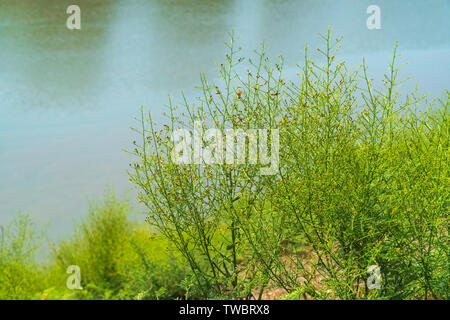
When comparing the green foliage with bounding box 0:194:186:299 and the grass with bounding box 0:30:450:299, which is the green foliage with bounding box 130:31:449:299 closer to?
the grass with bounding box 0:30:450:299

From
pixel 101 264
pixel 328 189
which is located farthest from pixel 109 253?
pixel 328 189

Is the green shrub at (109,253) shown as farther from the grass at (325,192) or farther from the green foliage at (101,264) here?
the grass at (325,192)

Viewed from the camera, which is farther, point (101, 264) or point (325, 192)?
point (101, 264)

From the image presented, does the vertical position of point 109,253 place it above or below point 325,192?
below

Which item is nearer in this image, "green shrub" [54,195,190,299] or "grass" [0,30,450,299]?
"grass" [0,30,450,299]

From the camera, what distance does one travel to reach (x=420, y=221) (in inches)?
88.5

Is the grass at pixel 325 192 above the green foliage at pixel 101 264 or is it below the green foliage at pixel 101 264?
above

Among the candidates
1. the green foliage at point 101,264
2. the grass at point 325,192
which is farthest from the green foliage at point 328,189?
the green foliage at point 101,264

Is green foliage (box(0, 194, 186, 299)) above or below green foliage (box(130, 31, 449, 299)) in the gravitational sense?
below

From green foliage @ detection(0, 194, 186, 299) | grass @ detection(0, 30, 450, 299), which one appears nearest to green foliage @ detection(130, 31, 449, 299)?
grass @ detection(0, 30, 450, 299)

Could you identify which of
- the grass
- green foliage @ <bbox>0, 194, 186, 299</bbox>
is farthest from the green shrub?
the grass

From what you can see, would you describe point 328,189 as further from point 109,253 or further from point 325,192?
point 109,253
